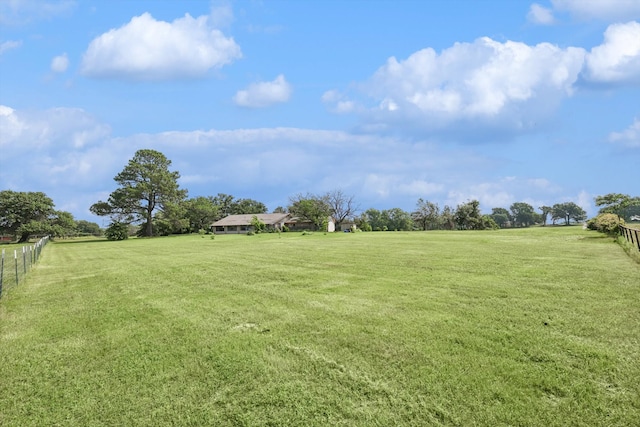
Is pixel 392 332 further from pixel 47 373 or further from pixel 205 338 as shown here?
pixel 47 373

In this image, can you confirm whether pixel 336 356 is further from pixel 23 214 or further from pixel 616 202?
pixel 23 214

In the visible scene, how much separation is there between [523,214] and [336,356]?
11374 centimetres

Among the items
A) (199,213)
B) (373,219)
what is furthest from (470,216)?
(199,213)

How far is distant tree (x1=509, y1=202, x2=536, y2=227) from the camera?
101 meters

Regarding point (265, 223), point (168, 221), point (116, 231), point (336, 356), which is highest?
point (168, 221)

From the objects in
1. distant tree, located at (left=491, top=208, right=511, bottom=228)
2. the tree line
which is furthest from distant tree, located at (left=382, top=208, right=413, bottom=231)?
distant tree, located at (left=491, top=208, right=511, bottom=228)

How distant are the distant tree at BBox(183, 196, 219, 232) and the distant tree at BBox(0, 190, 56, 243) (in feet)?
66.6

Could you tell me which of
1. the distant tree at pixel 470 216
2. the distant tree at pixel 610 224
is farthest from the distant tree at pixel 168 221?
the distant tree at pixel 610 224

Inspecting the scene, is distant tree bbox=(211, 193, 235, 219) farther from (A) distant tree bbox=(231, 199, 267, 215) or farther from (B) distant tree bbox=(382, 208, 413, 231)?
(B) distant tree bbox=(382, 208, 413, 231)

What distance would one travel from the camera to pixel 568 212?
94500mm

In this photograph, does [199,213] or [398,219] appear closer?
[199,213]

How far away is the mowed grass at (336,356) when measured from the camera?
327cm

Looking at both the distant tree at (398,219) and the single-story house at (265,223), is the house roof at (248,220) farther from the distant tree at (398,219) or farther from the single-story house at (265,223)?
the distant tree at (398,219)

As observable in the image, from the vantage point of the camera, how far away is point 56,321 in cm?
650
